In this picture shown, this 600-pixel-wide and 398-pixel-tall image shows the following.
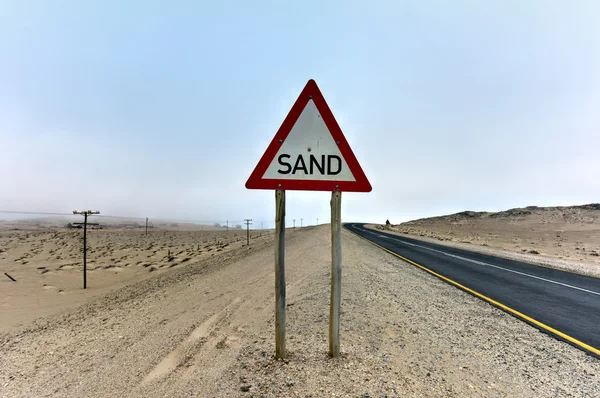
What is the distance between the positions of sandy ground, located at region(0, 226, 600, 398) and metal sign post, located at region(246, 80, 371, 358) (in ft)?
3.66

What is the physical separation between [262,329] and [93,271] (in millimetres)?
18257

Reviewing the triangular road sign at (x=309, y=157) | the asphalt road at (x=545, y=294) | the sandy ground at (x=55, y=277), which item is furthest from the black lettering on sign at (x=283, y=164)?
the sandy ground at (x=55, y=277)

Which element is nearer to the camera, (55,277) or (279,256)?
(279,256)

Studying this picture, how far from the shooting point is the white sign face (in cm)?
284

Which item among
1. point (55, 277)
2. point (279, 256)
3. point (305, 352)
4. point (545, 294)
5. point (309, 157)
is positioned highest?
point (309, 157)

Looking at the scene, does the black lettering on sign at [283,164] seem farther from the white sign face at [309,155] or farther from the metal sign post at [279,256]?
the metal sign post at [279,256]

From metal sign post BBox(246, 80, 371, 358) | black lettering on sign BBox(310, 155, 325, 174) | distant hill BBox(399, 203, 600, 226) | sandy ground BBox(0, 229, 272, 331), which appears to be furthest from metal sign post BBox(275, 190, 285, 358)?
distant hill BBox(399, 203, 600, 226)

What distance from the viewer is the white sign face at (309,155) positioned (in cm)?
284

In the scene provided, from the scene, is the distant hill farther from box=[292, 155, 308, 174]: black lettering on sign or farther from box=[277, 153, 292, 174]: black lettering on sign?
box=[277, 153, 292, 174]: black lettering on sign

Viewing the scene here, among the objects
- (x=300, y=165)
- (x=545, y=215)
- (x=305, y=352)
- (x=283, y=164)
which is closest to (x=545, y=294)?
(x=305, y=352)

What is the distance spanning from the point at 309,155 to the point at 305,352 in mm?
2241

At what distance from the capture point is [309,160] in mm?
2859

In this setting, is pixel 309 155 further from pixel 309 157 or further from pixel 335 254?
pixel 335 254

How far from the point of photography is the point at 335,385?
2816mm
